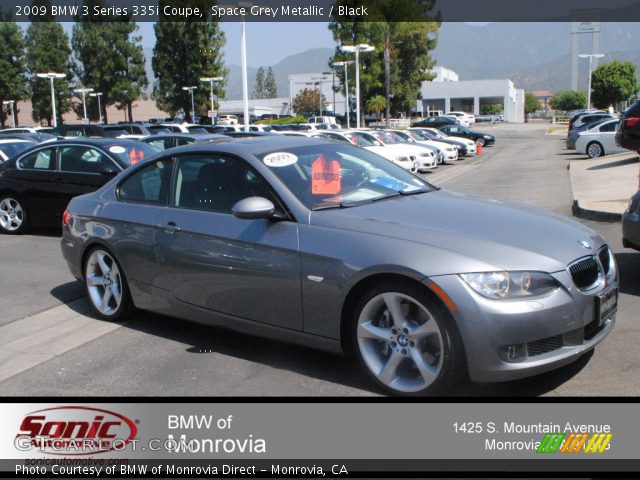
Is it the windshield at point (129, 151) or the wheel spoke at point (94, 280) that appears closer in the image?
the wheel spoke at point (94, 280)

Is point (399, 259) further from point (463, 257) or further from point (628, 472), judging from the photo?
point (628, 472)

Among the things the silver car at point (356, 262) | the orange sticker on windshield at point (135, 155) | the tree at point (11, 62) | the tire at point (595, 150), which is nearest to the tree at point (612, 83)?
the tire at point (595, 150)

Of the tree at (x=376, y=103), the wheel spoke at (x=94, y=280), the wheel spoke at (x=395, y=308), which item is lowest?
the wheel spoke at (x=94, y=280)

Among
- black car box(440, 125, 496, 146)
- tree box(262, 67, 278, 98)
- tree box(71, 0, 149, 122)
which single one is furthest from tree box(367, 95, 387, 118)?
tree box(262, 67, 278, 98)

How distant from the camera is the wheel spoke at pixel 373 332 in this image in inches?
158

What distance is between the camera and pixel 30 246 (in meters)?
9.49

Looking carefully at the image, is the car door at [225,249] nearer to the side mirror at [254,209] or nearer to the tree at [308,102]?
the side mirror at [254,209]

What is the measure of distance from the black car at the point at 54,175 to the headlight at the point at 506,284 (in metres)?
7.01

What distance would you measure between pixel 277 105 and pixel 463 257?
407 ft

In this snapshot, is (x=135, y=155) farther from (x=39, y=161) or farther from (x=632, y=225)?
(x=632, y=225)

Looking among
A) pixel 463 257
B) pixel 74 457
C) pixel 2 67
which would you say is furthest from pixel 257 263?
pixel 2 67

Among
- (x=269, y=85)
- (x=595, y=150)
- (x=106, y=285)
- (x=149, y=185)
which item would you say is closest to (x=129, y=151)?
(x=106, y=285)

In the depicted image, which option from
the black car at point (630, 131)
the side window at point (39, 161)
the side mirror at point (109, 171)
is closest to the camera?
the side mirror at point (109, 171)

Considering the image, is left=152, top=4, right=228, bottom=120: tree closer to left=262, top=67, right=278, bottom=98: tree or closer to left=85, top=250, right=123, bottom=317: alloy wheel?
left=85, top=250, right=123, bottom=317: alloy wheel
